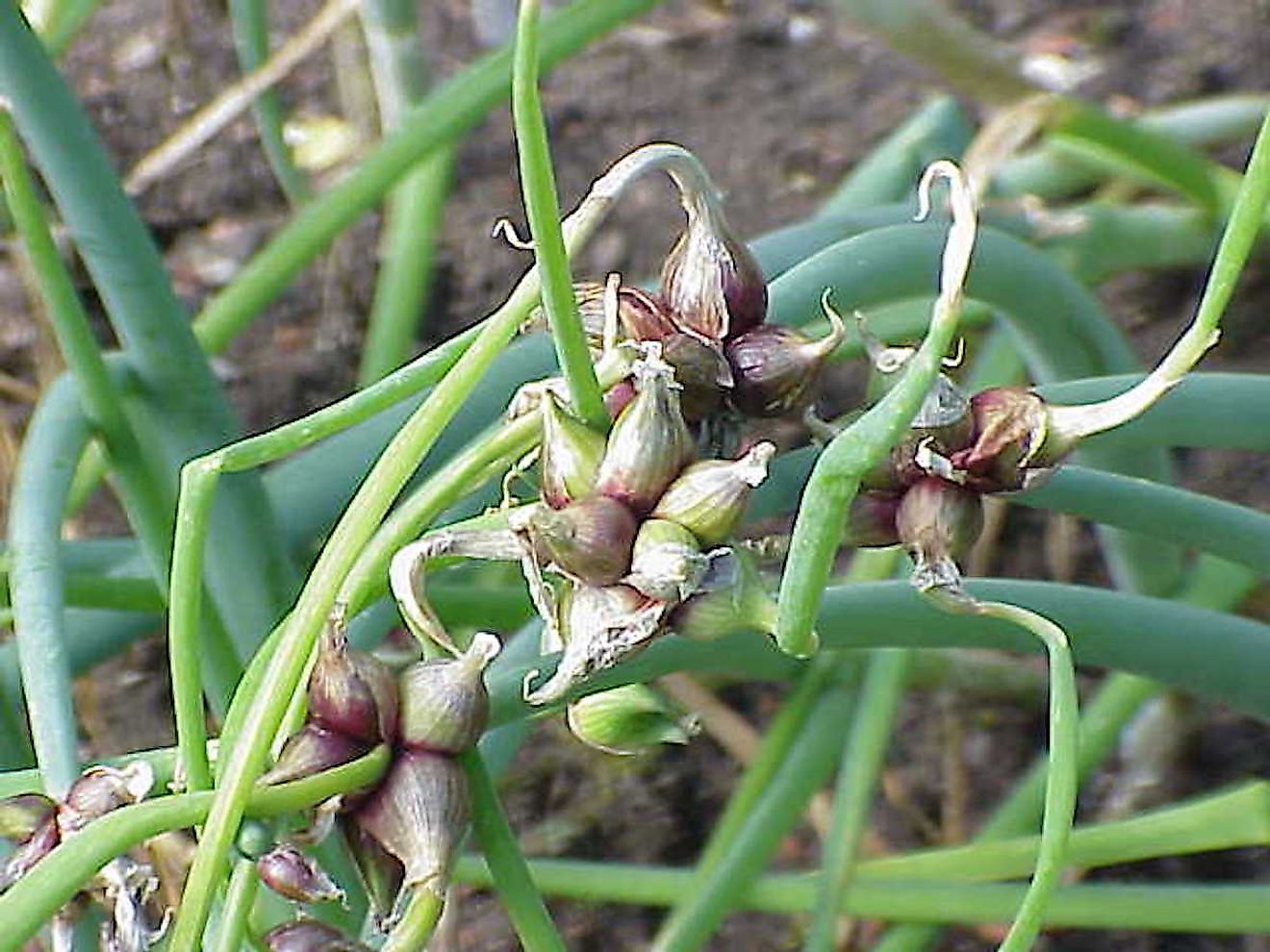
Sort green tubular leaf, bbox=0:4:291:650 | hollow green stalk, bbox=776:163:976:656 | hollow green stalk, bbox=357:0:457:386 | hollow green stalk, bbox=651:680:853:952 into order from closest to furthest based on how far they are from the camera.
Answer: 1. hollow green stalk, bbox=776:163:976:656
2. green tubular leaf, bbox=0:4:291:650
3. hollow green stalk, bbox=651:680:853:952
4. hollow green stalk, bbox=357:0:457:386

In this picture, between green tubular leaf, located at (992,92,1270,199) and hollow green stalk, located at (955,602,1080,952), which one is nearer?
hollow green stalk, located at (955,602,1080,952)

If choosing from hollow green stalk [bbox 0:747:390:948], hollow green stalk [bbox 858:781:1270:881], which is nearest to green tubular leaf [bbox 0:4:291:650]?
hollow green stalk [bbox 0:747:390:948]

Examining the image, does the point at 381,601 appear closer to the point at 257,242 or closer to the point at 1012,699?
the point at 1012,699

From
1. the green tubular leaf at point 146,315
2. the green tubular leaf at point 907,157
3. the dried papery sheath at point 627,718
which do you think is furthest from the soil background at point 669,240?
the dried papery sheath at point 627,718

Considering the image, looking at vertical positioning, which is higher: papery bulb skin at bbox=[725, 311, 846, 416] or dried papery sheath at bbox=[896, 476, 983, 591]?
papery bulb skin at bbox=[725, 311, 846, 416]

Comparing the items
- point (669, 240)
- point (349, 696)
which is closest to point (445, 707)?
point (349, 696)

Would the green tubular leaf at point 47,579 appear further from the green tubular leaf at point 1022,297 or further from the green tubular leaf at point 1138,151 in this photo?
the green tubular leaf at point 1138,151

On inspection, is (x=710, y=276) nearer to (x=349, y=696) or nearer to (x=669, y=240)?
(x=349, y=696)

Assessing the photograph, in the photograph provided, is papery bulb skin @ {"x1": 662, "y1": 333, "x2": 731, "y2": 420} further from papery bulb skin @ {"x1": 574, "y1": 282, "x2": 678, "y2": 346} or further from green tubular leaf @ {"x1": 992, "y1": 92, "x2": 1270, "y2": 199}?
green tubular leaf @ {"x1": 992, "y1": 92, "x2": 1270, "y2": 199}

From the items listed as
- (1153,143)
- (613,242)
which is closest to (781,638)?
(1153,143)

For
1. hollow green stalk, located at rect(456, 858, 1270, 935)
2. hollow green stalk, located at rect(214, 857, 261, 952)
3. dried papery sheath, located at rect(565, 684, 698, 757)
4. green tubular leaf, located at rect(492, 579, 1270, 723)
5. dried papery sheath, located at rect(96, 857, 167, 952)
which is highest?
hollow green stalk, located at rect(214, 857, 261, 952)
